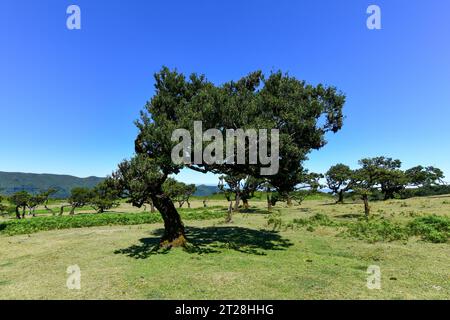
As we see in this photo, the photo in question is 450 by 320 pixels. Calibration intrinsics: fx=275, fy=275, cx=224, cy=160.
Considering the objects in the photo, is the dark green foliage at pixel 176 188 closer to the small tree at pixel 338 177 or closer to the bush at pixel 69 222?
the bush at pixel 69 222

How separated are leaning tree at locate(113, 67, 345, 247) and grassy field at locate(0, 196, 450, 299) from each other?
15.7 feet

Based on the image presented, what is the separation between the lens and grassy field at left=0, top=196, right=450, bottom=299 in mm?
12680

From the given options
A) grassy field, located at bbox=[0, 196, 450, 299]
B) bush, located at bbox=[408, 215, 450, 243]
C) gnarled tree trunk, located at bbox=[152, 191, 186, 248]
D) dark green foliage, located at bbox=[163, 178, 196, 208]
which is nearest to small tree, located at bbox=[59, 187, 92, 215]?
dark green foliage, located at bbox=[163, 178, 196, 208]

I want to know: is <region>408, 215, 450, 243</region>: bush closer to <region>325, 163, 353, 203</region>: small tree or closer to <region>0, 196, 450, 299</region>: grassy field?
<region>0, 196, 450, 299</region>: grassy field

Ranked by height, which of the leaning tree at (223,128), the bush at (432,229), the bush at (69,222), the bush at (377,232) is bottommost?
the bush at (69,222)

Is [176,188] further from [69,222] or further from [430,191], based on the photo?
[430,191]

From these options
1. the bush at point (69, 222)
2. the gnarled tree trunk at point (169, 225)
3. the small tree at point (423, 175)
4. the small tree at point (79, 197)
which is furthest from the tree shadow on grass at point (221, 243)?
the small tree at point (423, 175)

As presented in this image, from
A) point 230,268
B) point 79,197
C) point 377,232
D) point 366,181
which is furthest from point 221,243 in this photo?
point 79,197

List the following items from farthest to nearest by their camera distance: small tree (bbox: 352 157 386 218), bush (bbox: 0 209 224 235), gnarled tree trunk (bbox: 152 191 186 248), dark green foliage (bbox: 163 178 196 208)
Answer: dark green foliage (bbox: 163 178 196 208), small tree (bbox: 352 157 386 218), bush (bbox: 0 209 224 235), gnarled tree trunk (bbox: 152 191 186 248)

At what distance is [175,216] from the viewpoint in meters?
24.1

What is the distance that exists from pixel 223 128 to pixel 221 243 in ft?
35.2

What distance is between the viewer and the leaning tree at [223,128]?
19922 millimetres

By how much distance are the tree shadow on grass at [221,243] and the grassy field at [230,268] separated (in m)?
0.09
